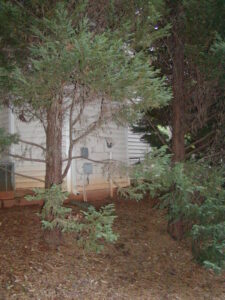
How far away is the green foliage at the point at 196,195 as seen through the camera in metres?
4.05

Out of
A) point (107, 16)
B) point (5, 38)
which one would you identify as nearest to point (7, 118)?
point (5, 38)

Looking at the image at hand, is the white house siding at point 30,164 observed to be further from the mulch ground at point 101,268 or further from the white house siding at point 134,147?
the white house siding at point 134,147

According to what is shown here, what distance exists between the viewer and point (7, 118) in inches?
289

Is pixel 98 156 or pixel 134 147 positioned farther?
pixel 134 147

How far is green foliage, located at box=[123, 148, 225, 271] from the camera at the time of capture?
4.05 metres

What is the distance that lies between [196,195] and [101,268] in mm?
1760

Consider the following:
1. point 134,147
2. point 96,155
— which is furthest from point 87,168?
point 134,147

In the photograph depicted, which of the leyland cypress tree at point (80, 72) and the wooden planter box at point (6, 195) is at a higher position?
the leyland cypress tree at point (80, 72)

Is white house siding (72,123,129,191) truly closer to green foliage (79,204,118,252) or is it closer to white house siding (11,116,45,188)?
white house siding (11,116,45,188)

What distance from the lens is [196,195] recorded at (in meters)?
5.00

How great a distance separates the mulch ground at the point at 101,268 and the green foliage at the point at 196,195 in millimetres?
523

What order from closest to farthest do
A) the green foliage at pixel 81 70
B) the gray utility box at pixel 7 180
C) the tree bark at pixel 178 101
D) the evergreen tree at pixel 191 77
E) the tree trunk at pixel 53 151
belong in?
1. the green foliage at pixel 81 70
2. the tree trunk at pixel 53 151
3. the evergreen tree at pixel 191 77
4. the tree bark at pixel 178 101
5. the gray utility box at pixel 7 180

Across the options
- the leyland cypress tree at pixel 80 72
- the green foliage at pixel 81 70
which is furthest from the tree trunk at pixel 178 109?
the green foliage at pixel 81 70

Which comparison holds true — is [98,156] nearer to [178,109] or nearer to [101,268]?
[178,109]
